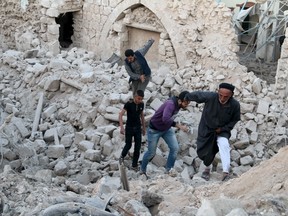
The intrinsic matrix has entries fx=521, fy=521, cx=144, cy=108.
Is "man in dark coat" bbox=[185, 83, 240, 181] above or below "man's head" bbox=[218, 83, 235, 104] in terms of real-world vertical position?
below

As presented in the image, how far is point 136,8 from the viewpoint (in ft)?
40.4

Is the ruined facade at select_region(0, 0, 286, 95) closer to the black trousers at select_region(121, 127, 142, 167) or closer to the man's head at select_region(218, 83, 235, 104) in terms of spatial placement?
the black trousers at select_region(121, 127, 142, 167)

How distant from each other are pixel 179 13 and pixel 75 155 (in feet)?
14.2

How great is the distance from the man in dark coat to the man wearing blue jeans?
0.25 meters

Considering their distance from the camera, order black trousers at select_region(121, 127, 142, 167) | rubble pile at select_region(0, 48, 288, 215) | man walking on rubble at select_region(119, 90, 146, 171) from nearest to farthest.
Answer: man walking on rubble at select_region(119, 90, 146, 171) < black trousers at select_region(121, 127, 142, 167) < rubble pile at select_region(0, 48, 288, 215)

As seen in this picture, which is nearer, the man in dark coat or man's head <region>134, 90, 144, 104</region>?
the man in dark coat

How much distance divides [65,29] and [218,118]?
915cm

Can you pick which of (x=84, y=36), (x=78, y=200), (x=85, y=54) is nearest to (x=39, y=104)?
(x=85, y=54)

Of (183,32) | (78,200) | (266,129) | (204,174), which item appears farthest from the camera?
(183,32)

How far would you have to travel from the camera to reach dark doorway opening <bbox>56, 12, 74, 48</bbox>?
46.8 ft

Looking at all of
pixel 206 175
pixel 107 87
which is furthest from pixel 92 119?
pixel 206 175

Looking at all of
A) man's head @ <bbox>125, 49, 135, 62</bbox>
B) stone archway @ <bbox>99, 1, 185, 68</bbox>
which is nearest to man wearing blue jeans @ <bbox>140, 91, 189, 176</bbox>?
man's head @ <bbox>125, 49, 135, 62</bbox>

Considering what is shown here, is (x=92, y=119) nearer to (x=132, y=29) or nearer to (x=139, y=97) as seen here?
(x=139, y=97)

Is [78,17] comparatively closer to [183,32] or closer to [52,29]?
[52,29]
